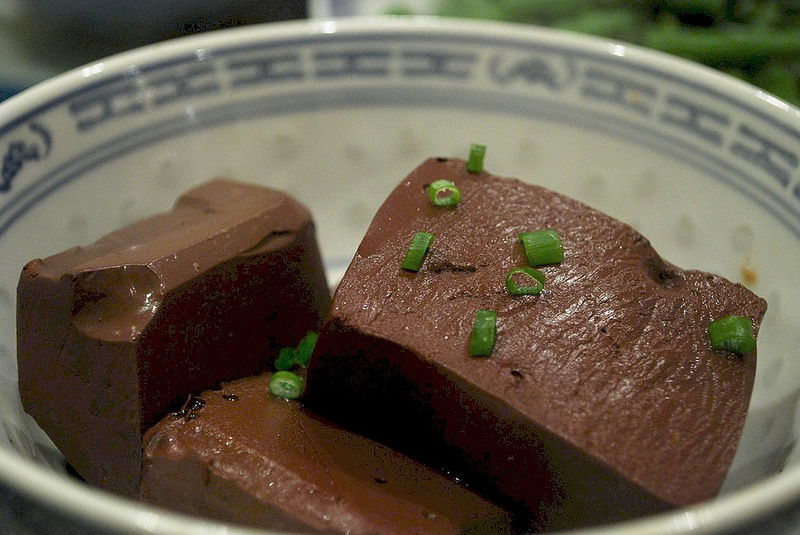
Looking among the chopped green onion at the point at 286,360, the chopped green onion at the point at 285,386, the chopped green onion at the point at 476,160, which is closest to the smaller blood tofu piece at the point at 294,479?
the chopped green onion at the point at 285,386

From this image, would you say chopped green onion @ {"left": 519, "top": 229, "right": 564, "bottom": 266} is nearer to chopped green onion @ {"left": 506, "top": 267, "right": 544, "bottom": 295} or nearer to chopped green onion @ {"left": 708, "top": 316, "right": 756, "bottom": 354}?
chopped green onion @ {"left": 506, "top": 267, "right": 544, "bottom": 295}

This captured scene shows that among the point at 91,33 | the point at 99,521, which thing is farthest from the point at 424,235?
the point at 91,33

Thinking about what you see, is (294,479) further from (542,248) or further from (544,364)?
(542,248)

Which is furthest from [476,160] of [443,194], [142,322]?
[142,322]

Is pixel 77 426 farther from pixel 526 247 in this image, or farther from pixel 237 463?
pixel 526 247

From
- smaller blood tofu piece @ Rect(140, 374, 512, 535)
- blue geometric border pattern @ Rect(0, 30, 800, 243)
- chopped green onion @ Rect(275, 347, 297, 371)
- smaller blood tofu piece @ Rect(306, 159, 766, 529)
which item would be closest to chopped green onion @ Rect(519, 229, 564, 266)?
smaller blood tofu piece @ Rect(306, 159, 766, 529)

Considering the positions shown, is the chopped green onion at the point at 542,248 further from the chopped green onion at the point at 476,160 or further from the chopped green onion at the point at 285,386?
the chopped green onion at the point at 285,386
